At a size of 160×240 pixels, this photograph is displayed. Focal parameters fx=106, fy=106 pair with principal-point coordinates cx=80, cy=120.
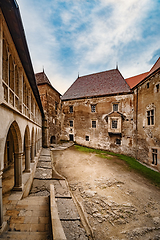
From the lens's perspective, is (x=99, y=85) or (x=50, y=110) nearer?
(x=50, y=110)

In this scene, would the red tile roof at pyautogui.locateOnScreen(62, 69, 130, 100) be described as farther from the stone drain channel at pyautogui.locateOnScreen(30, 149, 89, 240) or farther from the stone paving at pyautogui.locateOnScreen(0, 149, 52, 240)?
the stone paving at pyautogui.locateOnScreen(0, 149, 52, 240)

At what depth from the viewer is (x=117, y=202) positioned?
5.96m

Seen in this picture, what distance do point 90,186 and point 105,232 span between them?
302 centimetres

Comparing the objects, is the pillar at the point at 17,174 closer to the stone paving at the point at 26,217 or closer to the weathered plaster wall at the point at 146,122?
the stone paving at the point at 26,217

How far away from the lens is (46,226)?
3.34 m

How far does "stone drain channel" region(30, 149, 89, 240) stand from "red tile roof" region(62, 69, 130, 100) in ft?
49.5

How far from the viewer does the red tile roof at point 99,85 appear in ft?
60.2

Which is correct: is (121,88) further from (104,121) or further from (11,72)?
(11,72)

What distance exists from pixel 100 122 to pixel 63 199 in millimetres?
14070

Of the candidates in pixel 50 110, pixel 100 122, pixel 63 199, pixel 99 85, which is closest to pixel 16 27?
pixel 63 199

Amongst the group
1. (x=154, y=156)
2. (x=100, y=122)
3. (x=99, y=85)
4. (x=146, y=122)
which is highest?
(x=99, y=85)

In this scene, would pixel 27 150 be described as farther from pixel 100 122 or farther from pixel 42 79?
pixel 42 79

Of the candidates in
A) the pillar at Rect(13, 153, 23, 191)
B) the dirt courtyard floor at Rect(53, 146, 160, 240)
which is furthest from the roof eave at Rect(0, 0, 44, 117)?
the dirt courtyard floor at Rect(53, 146, 160, 240)

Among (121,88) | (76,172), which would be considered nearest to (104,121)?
(121,88)
